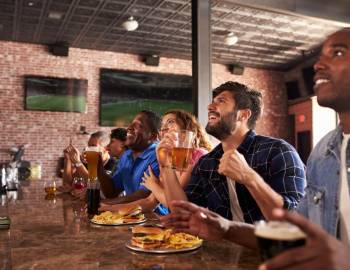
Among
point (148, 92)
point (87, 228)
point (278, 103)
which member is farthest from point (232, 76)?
point (87, 228)

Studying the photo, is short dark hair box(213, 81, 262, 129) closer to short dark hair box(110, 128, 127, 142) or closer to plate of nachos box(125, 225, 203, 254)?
plate of nachos box(125, 225, 203, 254)

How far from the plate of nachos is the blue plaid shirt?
0.55m

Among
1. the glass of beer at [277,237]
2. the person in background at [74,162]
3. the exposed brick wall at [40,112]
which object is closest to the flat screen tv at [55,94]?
the exposed brick wall at [40,112]

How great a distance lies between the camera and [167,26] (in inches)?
269

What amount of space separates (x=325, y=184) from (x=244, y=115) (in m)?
0.95

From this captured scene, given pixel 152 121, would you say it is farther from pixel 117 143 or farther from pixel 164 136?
pixel 117 143

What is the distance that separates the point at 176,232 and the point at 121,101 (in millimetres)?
7078

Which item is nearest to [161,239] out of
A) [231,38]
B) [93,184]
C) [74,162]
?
[93,184]

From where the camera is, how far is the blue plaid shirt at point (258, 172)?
183 centimetres

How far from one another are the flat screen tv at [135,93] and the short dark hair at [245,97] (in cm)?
612

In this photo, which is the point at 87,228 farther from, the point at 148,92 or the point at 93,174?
the point at 148,92

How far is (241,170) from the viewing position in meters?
1.62

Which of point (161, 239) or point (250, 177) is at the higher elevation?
point (250, 177)

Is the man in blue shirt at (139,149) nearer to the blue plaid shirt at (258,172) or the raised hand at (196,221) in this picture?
the blue plaid shirt at (258,172)
